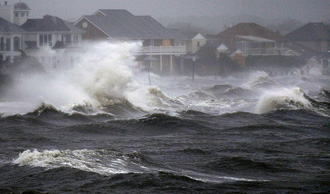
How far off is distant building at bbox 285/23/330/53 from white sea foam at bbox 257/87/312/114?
238 feet

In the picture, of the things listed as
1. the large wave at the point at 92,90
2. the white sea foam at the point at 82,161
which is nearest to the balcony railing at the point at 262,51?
the large wave at the point at 92,90

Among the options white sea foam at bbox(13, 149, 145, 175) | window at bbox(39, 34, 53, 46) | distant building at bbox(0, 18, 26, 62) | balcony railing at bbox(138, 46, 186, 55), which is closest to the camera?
white sea foam at bbox(13, 149, 145, 175)

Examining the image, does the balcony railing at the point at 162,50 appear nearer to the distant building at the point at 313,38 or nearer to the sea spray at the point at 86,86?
the distant building at the point at 313,38

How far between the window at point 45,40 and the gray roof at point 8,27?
8.55ft

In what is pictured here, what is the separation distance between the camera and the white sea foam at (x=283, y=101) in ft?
124

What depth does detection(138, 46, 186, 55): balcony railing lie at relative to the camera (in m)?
80.7

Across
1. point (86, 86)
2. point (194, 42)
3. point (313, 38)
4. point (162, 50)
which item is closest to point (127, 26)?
point (162, 50)

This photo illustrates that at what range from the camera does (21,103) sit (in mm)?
35906

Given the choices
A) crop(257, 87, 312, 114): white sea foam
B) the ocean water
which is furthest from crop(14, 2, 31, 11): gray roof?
crop(257, 87, 312, 114): white sea foam

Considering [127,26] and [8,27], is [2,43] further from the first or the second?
[127,26]

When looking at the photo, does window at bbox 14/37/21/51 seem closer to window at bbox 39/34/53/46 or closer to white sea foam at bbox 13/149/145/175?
window at bbox 39/34/53/46

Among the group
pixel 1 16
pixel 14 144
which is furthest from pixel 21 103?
pixel 1 16

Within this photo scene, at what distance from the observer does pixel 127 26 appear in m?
85.2

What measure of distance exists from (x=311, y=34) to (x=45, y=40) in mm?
59950
